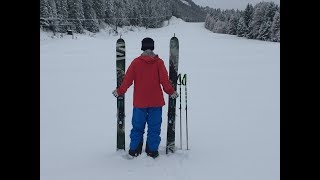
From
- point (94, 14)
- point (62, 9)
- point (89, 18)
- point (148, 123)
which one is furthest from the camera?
point (94, 14)

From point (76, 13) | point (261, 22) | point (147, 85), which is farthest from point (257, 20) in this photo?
point (147, 85)

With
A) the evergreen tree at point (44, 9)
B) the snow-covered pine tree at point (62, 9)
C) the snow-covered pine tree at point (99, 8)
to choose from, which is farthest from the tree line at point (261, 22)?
the evergreen tree at point (44, 9)

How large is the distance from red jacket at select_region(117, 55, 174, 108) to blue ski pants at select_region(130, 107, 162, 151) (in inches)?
4.9

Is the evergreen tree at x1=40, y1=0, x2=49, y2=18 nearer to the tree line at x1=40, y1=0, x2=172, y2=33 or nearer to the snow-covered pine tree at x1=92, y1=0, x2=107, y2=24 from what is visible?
the tree line at x1=40, y1=0, x2=172, y2=33

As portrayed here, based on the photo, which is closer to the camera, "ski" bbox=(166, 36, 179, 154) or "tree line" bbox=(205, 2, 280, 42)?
"ski" bbox=(166, 36, 179, 154)

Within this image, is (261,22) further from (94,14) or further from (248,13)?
(94,14)

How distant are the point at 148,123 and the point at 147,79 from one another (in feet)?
2.33

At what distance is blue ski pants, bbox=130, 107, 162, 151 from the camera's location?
6.23m

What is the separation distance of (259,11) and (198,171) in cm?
6175

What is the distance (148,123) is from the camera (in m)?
6.31

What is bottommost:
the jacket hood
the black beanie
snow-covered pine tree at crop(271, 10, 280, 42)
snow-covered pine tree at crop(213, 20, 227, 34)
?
the jacket hood

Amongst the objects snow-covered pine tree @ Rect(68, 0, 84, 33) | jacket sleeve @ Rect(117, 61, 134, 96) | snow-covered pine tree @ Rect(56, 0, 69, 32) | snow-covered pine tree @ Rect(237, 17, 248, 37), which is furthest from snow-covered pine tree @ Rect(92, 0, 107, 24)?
jacket sleeve @ Rect(117, 61, 134, 96)

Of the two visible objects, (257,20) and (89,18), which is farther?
(89,18)
